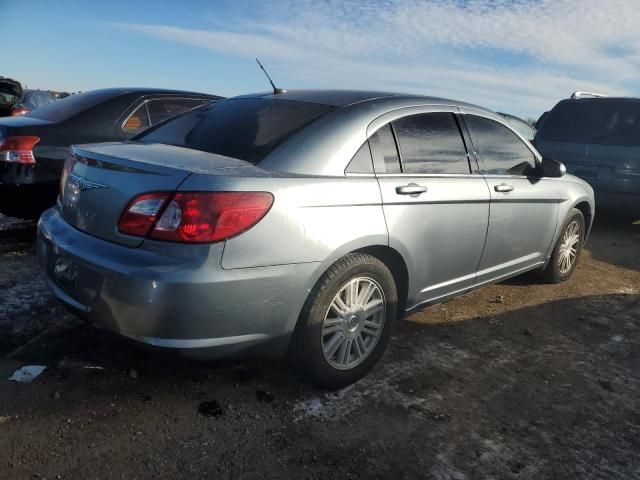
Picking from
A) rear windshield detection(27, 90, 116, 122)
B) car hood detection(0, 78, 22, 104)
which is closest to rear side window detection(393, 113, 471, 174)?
rear windshield detection(27, 90, 116, 122)

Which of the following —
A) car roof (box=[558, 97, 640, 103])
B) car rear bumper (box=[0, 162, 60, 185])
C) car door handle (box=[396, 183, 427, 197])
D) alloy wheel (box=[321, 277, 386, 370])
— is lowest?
alloy wheel (box=[321, 277, 386, 370])

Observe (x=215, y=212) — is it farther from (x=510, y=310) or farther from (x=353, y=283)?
(x=510, y=310)

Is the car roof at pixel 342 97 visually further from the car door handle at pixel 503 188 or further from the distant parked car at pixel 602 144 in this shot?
the distant parked car at pixel 602 144

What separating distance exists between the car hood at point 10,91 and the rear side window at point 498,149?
1423 centimetres

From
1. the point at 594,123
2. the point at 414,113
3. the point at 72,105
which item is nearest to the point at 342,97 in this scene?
the point at 414,113

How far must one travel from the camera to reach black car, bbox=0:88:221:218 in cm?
456

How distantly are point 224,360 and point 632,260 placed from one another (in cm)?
544

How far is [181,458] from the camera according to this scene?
7.21 ft

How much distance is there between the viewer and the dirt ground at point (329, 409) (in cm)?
221

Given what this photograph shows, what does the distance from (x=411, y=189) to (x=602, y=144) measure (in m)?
5.23

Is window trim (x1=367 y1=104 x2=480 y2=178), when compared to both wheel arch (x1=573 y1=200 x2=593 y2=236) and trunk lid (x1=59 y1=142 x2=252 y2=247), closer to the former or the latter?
trunk lid (x1=59 y1=142 x2=252 y2=247)

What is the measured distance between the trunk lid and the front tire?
30.4 inches

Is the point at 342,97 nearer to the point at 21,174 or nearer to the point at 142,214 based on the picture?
the point at 142,214

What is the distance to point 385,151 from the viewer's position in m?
2.94
